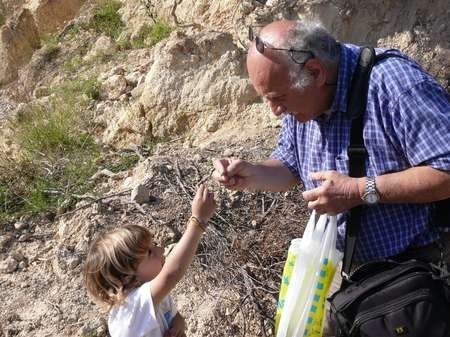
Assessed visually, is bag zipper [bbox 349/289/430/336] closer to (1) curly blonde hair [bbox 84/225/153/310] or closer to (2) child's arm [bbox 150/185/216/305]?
(2) child's arm [bbox 150/185/216/305]

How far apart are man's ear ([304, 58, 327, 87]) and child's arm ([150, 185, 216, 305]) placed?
→ 0.62 meters

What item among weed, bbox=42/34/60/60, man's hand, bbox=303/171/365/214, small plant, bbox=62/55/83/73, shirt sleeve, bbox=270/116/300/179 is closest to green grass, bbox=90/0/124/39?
small plant, bbox=62/55/83/73

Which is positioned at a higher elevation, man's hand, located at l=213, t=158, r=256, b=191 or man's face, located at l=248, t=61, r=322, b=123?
man's face, located at l=248, t=61, r=322, b=123

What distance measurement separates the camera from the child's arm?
7.60ft

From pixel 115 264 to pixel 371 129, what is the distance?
1.07 meters

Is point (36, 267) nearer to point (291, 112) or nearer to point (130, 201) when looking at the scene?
point (130, 201)

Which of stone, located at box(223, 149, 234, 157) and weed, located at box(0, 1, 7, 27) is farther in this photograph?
weed, located at box(0, 1, 7, 27)

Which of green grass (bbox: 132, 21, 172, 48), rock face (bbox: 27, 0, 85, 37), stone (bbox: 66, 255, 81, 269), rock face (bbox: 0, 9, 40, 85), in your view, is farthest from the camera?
rock face (bbox: 27, 0, 85, 37)

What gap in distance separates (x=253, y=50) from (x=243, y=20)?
3.31 meters

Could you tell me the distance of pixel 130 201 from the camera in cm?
415

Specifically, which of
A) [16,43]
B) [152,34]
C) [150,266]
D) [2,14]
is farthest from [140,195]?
[2,14]

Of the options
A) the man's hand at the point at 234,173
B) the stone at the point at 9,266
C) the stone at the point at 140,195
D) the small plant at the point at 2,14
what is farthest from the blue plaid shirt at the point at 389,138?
the small plant at the point at 2,14

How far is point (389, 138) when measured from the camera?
2.09 metres

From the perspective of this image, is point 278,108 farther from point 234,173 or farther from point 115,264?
point 115,264
